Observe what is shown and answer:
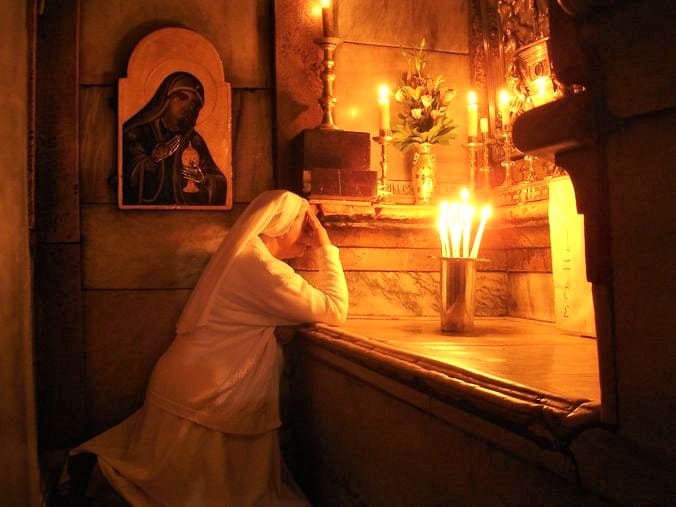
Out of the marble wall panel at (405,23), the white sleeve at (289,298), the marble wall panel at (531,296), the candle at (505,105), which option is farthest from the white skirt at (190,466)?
the marble wall panel at (405,23)

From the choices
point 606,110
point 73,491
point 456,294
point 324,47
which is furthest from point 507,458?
point 324,47

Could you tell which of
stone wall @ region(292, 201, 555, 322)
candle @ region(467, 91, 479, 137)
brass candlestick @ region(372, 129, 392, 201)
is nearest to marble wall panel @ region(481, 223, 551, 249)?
stone wall @ region(292, 201, 555, 322)

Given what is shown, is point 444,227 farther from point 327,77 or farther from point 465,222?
point 327,77

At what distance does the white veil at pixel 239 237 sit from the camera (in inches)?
115

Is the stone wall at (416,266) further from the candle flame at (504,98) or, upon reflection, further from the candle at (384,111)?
the candle flame at (504,98)

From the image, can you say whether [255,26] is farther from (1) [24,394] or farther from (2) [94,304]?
(1) [24,394]

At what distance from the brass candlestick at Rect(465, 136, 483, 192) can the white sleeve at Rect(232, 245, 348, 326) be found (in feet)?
4.24

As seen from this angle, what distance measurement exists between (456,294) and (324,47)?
6.00ft

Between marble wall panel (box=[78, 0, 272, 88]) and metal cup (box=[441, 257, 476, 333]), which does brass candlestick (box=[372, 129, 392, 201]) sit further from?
metal cup (box=[441, 257, 476, 333])

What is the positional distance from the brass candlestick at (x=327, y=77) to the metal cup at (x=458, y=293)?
135cm

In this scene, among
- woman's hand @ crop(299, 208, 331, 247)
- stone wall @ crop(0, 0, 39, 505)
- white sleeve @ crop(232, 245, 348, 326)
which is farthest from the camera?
woman's hand @ crop(299, 208, 331, 247)

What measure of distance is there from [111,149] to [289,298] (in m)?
1.58

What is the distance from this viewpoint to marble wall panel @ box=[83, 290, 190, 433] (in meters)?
3.49

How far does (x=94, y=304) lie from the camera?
3508 millimetres
